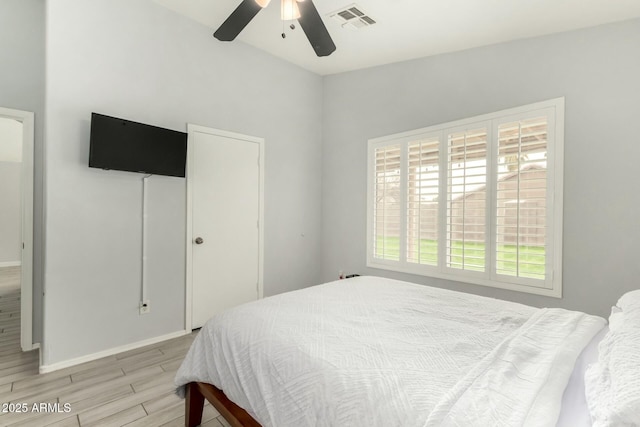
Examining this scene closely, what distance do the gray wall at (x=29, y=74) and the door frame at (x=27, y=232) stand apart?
0.10 ft

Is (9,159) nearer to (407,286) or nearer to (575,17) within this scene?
(407,286)

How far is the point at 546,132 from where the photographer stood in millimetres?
2553

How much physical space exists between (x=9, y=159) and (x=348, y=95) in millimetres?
7129

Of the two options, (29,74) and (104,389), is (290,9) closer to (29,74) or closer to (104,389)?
(29,74)

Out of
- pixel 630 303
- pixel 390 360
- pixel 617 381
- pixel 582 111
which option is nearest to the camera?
pixel 617 381

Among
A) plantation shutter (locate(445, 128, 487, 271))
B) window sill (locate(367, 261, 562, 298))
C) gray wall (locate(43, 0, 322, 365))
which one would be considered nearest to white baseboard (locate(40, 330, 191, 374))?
gray wall (locate(43, 0, 322, 365))

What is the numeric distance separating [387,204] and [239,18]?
7.54 feet

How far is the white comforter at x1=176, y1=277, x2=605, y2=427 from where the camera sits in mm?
888

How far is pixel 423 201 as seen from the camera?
329 centimetres

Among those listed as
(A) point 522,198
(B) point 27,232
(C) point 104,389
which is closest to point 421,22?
(A) point 522,198

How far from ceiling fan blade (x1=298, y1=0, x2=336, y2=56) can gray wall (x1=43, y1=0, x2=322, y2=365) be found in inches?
54.1

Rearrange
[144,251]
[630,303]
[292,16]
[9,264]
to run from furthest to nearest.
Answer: [9,264]
[144,251]
[292,16]
[630,303]

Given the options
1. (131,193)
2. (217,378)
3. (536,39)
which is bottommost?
(217,378)

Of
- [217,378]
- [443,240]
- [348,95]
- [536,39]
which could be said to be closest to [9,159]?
[348,95]
